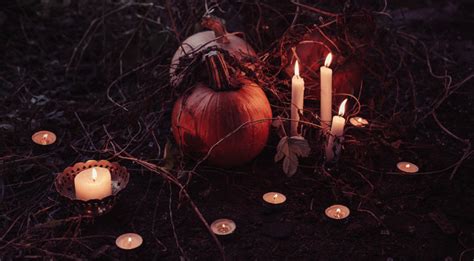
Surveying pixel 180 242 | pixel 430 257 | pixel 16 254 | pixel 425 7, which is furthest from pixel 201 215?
pixel 425 7

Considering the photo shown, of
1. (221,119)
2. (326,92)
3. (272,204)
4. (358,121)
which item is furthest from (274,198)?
(358,121)

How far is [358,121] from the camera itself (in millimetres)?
2557

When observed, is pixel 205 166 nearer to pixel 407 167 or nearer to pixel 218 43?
pixel 218 43

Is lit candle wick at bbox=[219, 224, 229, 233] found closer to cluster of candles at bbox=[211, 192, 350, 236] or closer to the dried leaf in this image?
cluster of candles at bbox=[211, 192, 350, 236]

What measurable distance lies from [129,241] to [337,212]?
31.9 inches

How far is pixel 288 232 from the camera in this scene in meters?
2.06

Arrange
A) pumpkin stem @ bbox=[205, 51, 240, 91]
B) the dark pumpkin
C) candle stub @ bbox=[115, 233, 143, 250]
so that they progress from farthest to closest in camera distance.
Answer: the dark pumpkin
pumpkin stem @ bbox=[205, 51, 240, 91]
candle stub @ bbox=[115, 233, 143, 250]

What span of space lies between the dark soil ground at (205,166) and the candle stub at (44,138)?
6 centimetres

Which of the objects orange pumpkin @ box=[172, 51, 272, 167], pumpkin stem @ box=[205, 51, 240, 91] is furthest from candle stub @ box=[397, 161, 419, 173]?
pumpkin stem @ box=[205, 51, 240, 91]

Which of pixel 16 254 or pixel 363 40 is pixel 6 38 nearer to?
pixel 16 254

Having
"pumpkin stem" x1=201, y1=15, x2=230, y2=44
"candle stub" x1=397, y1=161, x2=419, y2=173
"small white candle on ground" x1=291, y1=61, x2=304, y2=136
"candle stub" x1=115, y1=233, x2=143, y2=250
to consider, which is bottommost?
"candle stub" x1=397, y1=161, x2=419, y2=173

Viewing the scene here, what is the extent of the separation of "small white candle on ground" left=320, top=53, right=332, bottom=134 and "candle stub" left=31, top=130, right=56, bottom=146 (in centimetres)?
128

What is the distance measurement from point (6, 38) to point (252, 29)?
5.69 feet

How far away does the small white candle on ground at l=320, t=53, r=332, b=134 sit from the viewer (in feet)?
7.60
